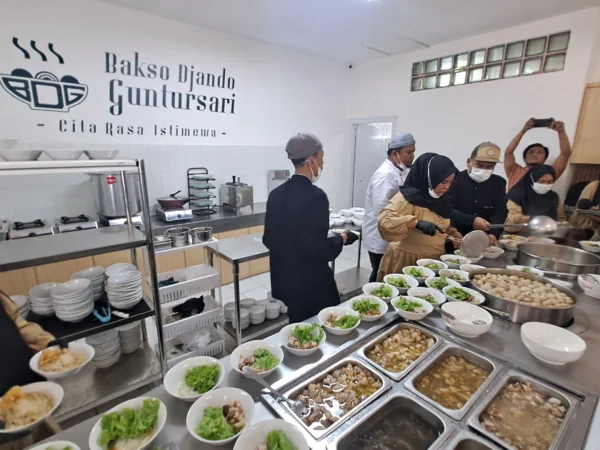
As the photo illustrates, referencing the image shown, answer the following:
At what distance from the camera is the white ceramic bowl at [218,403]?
0.79 m

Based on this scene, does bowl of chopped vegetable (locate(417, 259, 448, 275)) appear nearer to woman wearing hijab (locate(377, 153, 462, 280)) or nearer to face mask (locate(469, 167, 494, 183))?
woman wearing hijab (locate(377, 153, 462, 280))

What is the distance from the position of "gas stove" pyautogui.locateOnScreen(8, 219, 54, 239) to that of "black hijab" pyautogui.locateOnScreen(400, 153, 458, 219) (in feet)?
9.40

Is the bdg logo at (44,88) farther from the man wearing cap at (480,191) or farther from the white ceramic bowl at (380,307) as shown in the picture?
the man wearing cap at (480,191)

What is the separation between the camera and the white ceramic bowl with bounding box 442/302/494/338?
1.15m

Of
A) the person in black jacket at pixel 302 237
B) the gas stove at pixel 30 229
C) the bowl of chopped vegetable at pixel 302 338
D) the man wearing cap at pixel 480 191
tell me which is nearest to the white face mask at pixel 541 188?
the man wearing cap at pixel 480 191

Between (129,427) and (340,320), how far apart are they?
2.45 ft

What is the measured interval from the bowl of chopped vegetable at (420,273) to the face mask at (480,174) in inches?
42.8

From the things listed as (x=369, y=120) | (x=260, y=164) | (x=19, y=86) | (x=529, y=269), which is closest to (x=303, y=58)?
(x=369, y=120)

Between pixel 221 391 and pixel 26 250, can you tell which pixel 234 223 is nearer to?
pixel 26 250

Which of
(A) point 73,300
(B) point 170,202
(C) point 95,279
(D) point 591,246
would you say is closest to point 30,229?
(B) point 170,202

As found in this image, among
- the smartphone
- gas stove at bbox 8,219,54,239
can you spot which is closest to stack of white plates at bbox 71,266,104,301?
gas stove at bbox 8,219,54,239

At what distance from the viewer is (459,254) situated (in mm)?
1994

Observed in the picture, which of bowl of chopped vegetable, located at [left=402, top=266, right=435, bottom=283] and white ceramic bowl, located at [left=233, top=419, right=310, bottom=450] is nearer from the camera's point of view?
white ceramic bowl, located at [left=233, top=419, right=310, bottom=450]

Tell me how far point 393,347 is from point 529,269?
1060 millimetres
